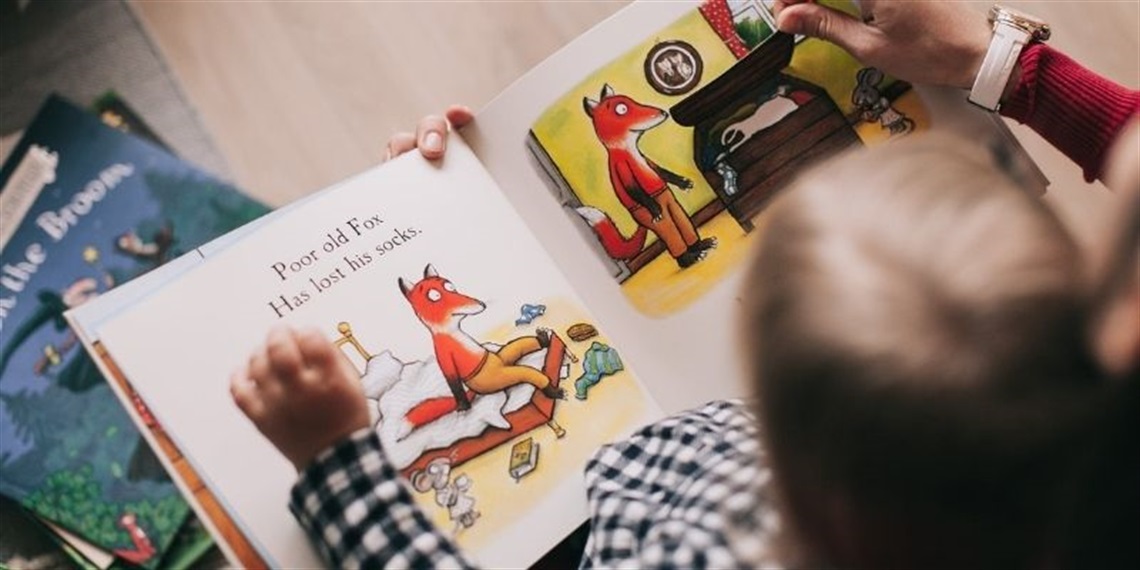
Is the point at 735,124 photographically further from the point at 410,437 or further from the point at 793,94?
the point at 410,437

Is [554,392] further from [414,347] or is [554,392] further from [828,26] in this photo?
[828,26]

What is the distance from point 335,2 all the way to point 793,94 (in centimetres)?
30

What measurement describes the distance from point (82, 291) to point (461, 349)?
266 mm

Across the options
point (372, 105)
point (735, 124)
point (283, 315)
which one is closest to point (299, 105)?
point (372, 105)

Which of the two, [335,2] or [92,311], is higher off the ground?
[335,2]

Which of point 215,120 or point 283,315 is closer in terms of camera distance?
point 283,315

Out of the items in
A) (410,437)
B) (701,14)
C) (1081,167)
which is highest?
(701,14)

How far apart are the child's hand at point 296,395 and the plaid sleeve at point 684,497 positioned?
141 mm

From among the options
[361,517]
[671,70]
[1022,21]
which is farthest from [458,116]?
[1022,21]

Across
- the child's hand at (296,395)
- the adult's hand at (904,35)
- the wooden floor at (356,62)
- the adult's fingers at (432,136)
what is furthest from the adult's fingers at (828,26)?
the child's hand at (296,395)

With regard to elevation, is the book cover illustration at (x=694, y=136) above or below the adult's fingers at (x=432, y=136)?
below

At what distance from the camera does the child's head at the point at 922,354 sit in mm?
304

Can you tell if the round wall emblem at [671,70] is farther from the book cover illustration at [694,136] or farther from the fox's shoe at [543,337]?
the fox's shoe at [543,337]

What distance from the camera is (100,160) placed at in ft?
2.22
